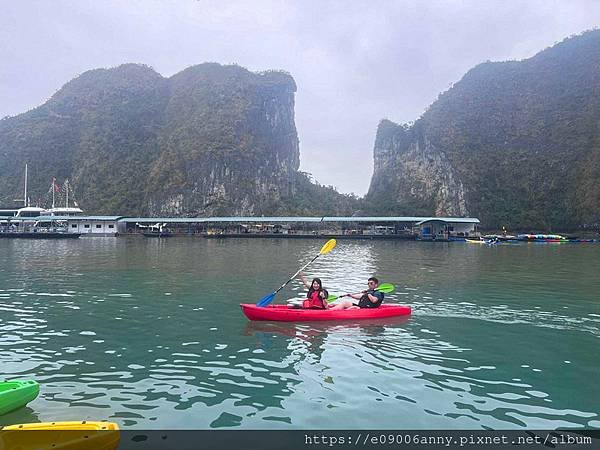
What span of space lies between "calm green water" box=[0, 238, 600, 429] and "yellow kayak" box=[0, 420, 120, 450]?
40.7 inches

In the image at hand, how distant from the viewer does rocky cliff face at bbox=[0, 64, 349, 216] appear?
404ft

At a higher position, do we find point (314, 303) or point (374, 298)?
point (374, 298)

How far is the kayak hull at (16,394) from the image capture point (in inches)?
293

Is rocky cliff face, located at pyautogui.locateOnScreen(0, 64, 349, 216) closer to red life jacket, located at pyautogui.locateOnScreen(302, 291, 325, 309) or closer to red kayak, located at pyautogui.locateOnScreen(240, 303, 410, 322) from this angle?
red life jacket, located at pyautogui.locateOnScreen(302, 291, 325, 309)

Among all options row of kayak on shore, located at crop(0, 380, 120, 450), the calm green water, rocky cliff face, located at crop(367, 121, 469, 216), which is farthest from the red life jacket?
rocky cliff face, located at crop(367, 121, 469, 216)

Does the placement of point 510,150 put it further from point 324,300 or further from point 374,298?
point 324,300

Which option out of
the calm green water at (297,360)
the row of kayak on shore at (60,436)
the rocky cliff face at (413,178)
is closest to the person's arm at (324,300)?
the calm green water at (297,360)

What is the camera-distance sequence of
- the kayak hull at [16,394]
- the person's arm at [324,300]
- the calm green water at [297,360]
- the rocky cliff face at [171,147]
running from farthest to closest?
the rocky cliff face at [171,147] → the person's arm at [324,300] → the calm green water at [297,360] → the kayak hull at [16,394]

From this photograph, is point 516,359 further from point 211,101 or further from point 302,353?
point 211,101

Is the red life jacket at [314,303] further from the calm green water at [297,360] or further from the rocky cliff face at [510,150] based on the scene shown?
the rocky cliff face at [510,150]

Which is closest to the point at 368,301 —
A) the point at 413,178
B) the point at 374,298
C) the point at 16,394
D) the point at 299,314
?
the point at 374,298

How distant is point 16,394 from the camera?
756cm

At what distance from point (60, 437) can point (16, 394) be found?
2.12 m

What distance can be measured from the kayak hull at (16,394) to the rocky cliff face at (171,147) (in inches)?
4457
